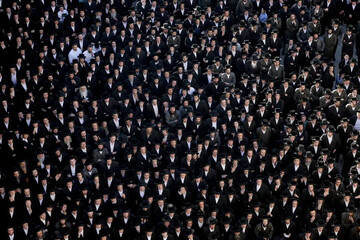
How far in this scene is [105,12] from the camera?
27.7 metres

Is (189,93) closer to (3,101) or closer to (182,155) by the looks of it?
(182,155)

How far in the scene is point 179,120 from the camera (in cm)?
2325

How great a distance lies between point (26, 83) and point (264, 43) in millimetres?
7074

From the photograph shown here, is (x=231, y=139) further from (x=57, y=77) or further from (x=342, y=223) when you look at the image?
(x=57, y=77)

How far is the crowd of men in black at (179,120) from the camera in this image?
20469 millimetres

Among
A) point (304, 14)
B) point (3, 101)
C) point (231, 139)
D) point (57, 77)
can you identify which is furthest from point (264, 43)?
point (3, 101)

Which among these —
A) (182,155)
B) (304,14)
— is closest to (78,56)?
(182,155)

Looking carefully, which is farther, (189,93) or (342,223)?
(189,93)

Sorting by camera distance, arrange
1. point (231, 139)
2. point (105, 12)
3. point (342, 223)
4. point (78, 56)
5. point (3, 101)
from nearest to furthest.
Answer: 1. point (342, 223)
2. point (231, 139)
3. point (3, 101)
4. point (78, 56)
5. point (105, 12)

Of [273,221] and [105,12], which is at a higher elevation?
[105,12]

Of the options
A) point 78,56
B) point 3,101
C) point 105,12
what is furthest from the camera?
point 105,12

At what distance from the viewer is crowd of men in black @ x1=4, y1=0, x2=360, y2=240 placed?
20.5 m

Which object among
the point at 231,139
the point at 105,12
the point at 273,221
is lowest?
the point at 273,221

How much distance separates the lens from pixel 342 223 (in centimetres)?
2016
